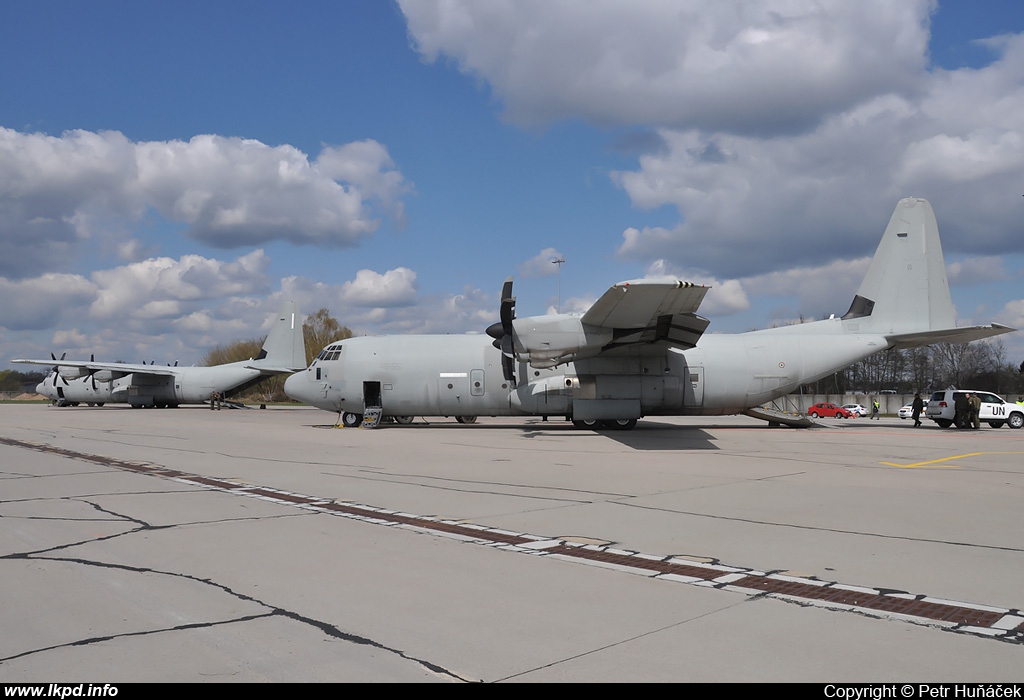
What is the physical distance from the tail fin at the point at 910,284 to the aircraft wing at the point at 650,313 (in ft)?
25.2

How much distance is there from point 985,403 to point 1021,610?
109 feet

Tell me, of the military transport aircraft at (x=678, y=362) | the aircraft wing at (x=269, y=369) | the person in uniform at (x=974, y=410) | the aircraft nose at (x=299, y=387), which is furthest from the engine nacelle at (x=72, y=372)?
the person in uniform at (x=974, y=410)

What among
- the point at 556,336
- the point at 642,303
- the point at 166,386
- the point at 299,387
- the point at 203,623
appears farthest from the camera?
the point at 166,386

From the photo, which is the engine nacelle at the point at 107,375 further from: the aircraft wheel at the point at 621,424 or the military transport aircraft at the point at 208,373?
the aircraft wheel at the point at 621,424

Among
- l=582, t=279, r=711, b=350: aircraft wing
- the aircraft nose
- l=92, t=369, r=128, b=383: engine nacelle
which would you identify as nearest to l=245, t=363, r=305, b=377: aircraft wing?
l=92, t=369, r=128, b=383: engine nacelle

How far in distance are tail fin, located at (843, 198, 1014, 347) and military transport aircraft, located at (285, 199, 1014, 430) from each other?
0.03 meters

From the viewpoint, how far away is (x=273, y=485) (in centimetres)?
1122

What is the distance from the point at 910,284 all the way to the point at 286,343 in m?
39.4

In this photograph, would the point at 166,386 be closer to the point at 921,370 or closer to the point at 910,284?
the point at 910,284

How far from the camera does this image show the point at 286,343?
4956 centimetres

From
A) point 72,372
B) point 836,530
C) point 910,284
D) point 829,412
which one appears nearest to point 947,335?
point 910,284

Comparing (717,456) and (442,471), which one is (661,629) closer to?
(442,471)

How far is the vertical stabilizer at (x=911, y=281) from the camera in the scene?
24.1 meters

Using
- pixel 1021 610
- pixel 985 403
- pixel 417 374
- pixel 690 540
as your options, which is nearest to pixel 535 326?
pixel 417 374
